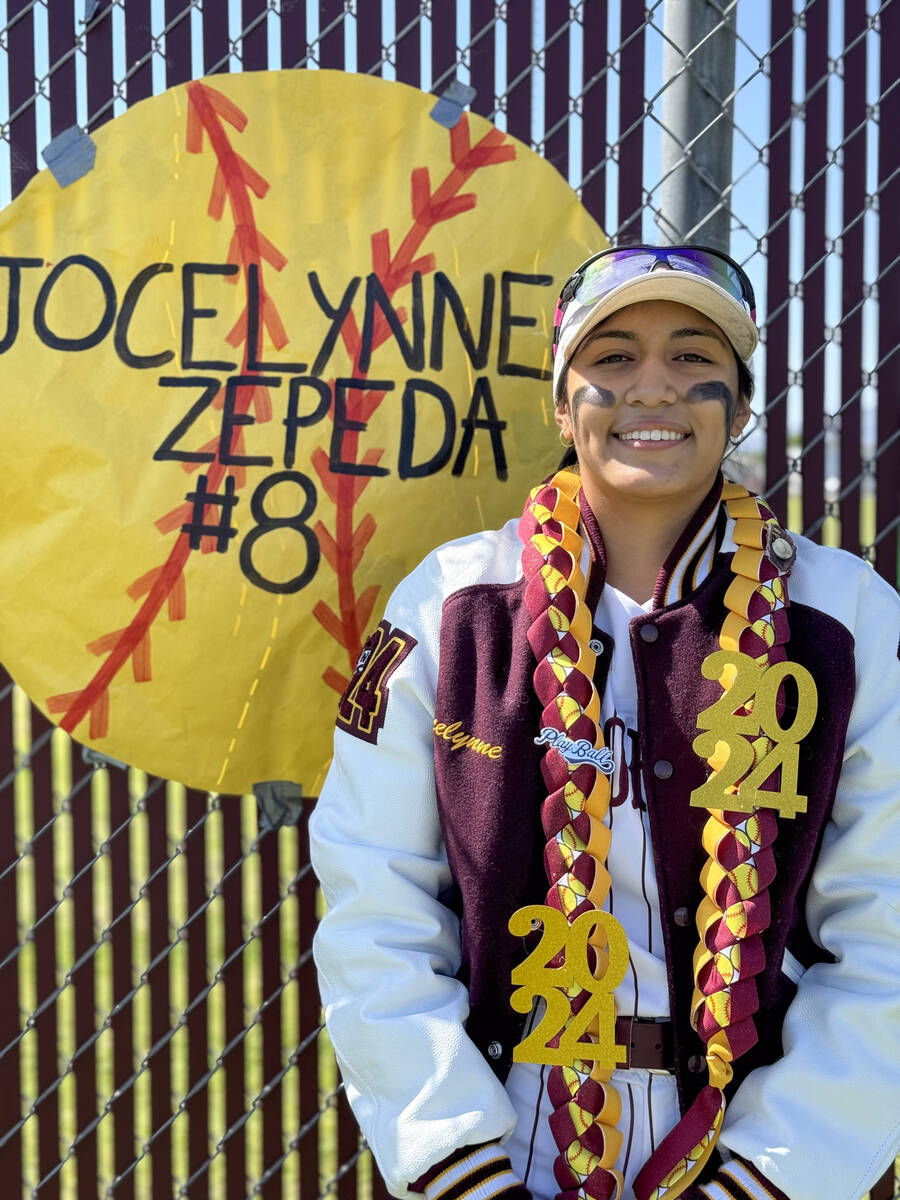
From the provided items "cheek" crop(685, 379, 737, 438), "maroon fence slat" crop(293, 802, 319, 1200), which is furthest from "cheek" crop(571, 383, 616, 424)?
"maroon fence slat" crop(293, 802, 319, 1200)

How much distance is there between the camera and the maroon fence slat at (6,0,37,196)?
209 centimetres

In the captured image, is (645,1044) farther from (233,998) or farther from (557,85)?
(557,85)

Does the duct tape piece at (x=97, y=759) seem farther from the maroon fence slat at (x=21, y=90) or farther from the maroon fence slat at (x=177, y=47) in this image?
the maroon fence slat at (x=177, y=47)

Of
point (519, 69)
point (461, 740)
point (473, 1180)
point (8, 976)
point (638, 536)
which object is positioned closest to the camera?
point (473, 1180)

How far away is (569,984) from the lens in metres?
1.62

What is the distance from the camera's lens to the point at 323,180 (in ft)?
6.89

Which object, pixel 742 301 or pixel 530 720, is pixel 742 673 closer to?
pixel 530 720

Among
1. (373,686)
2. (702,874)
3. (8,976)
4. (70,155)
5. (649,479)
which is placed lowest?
(8,976)

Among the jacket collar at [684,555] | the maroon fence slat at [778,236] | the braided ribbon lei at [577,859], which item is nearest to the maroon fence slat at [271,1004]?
the braided ribbon lei at [577,859]

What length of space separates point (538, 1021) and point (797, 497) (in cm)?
119

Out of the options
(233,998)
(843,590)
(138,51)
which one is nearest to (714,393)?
(843,590)

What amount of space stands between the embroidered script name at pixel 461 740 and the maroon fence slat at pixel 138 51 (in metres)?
1.30

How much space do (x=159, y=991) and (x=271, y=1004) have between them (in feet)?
0.75

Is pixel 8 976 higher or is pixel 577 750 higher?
pixel 577 750
